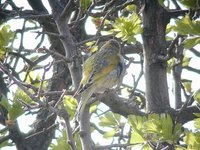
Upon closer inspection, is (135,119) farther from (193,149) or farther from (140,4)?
(140,4)

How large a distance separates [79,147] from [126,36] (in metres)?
0.93

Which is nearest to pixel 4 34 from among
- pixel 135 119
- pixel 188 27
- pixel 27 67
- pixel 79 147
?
pixel 27 67

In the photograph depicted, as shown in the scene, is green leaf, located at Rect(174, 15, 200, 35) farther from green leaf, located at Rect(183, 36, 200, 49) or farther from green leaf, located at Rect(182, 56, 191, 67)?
green leaf, located at Rect(182, 56, 191, 67)

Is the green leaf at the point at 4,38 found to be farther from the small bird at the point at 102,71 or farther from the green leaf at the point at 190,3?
the green leaf at the point at 190,3

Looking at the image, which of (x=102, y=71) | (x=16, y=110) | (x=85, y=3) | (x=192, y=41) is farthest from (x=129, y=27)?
(x=16, y=110)

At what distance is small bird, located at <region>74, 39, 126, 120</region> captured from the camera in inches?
157

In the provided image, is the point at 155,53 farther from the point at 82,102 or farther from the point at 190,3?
the point at 190,3

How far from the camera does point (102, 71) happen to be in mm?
4266

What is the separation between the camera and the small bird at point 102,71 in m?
3.98

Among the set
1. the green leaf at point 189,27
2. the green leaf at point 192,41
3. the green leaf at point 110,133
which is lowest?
the green leaf at point 110,133

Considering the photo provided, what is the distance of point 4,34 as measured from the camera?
398cm

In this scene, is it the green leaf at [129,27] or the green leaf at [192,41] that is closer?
the green leaf at [192,41]


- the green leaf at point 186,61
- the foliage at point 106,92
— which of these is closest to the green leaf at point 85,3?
the foliage at point 106,92

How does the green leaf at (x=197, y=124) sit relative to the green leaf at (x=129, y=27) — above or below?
below
